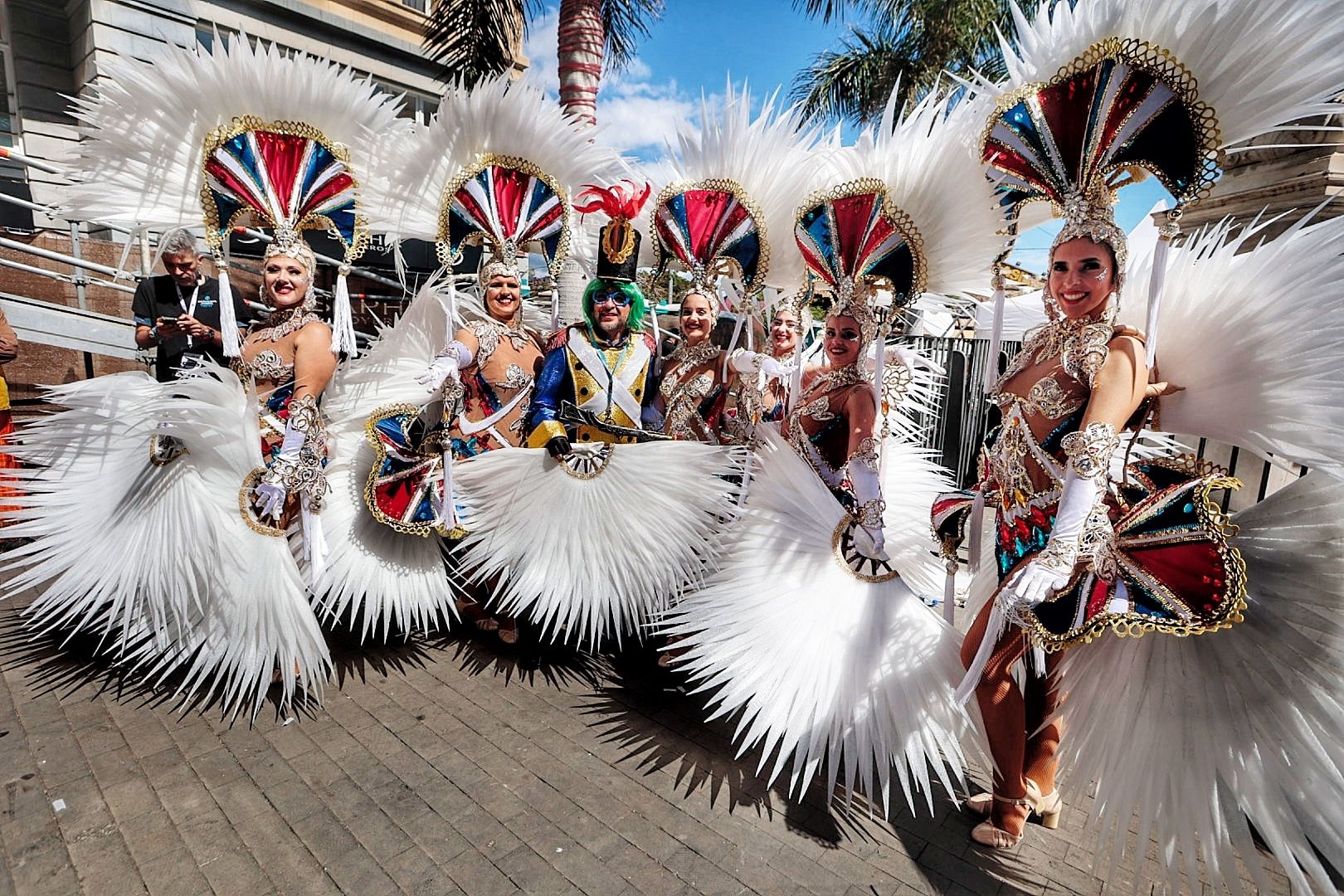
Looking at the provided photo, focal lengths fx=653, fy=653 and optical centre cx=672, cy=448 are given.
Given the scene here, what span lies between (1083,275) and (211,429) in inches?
145

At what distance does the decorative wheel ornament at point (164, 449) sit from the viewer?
10.2 ft

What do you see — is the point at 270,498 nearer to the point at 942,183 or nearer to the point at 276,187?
the point at 276,187

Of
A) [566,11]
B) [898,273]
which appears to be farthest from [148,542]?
[566,11]

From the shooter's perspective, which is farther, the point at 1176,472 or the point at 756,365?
the point at 756,365

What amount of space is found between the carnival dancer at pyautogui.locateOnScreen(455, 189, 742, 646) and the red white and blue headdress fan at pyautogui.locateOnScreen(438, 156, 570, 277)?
0.47 m

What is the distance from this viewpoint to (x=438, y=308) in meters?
4.06

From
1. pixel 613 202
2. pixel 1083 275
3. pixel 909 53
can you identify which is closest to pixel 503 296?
pixel 613 202

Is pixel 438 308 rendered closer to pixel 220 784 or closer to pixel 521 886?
pixel 220 784

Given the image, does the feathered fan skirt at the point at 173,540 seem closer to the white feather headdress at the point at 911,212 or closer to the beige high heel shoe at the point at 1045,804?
the white feather headdress at the point at 911,212

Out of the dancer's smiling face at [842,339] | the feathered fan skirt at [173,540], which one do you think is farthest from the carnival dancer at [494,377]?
the dancer's smiling face at [842,339]

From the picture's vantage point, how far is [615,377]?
378 centimetres

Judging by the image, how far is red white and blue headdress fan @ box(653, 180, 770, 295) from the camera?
11.4 feet

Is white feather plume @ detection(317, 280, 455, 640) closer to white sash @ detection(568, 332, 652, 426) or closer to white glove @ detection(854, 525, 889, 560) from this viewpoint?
white sash @ detection(568, 332, 652, 426)

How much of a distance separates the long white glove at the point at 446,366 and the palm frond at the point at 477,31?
6351mm
